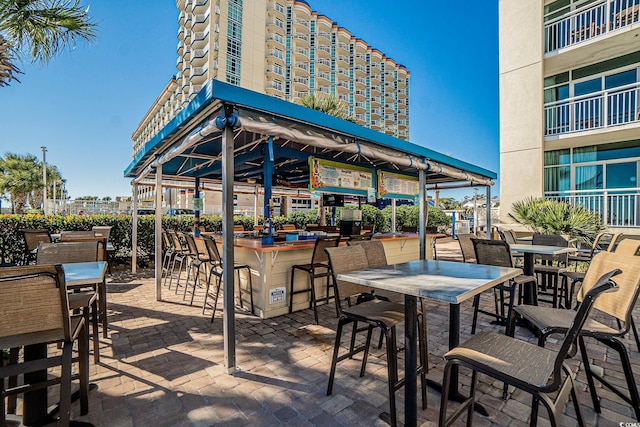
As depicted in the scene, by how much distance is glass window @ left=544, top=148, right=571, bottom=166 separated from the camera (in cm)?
898

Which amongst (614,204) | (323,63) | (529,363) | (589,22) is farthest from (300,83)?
(529,363)

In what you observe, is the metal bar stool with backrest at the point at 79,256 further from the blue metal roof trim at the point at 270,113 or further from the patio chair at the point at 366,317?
the patio chair at the point at 366,317

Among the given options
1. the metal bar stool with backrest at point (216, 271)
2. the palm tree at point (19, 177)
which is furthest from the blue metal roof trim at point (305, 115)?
the palm tree at point (19, 177)

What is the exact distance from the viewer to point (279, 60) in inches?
1300

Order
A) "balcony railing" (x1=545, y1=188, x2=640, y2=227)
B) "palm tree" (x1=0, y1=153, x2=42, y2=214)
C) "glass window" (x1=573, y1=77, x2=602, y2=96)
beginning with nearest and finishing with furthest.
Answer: "balcony railing" (x1=545, y1=188, x2=640, y2=227)
"glass window" (x1=573, y1=77, x2=602, y2=96)
"palm tree" (x1=0, y1=153, x2=42, y2=214)

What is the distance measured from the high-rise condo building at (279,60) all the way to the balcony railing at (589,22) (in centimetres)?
1609

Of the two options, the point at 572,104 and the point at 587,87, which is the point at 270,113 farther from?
the point at 587,87

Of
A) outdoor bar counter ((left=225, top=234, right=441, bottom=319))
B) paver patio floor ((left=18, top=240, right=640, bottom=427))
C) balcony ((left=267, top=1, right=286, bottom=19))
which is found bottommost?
paver patio floor ((left=18, top=240, right=640, bottom=427))

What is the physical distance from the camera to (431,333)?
10.9 feet

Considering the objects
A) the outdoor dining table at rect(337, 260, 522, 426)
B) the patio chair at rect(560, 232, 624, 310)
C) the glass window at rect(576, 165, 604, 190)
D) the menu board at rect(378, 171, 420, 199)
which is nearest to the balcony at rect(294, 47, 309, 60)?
the glass window at rect(576, 165, 604, 190)

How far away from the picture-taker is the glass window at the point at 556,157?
29.5 ft

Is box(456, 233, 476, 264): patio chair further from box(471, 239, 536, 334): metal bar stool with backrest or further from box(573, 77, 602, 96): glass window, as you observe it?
box(573, 77, 602, 96): glass window

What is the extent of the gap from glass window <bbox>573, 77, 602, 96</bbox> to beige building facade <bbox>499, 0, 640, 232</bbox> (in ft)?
0.08

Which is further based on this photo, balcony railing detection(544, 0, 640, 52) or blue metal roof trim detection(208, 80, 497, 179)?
balcony railing detection(544, 0, 640, 52)
